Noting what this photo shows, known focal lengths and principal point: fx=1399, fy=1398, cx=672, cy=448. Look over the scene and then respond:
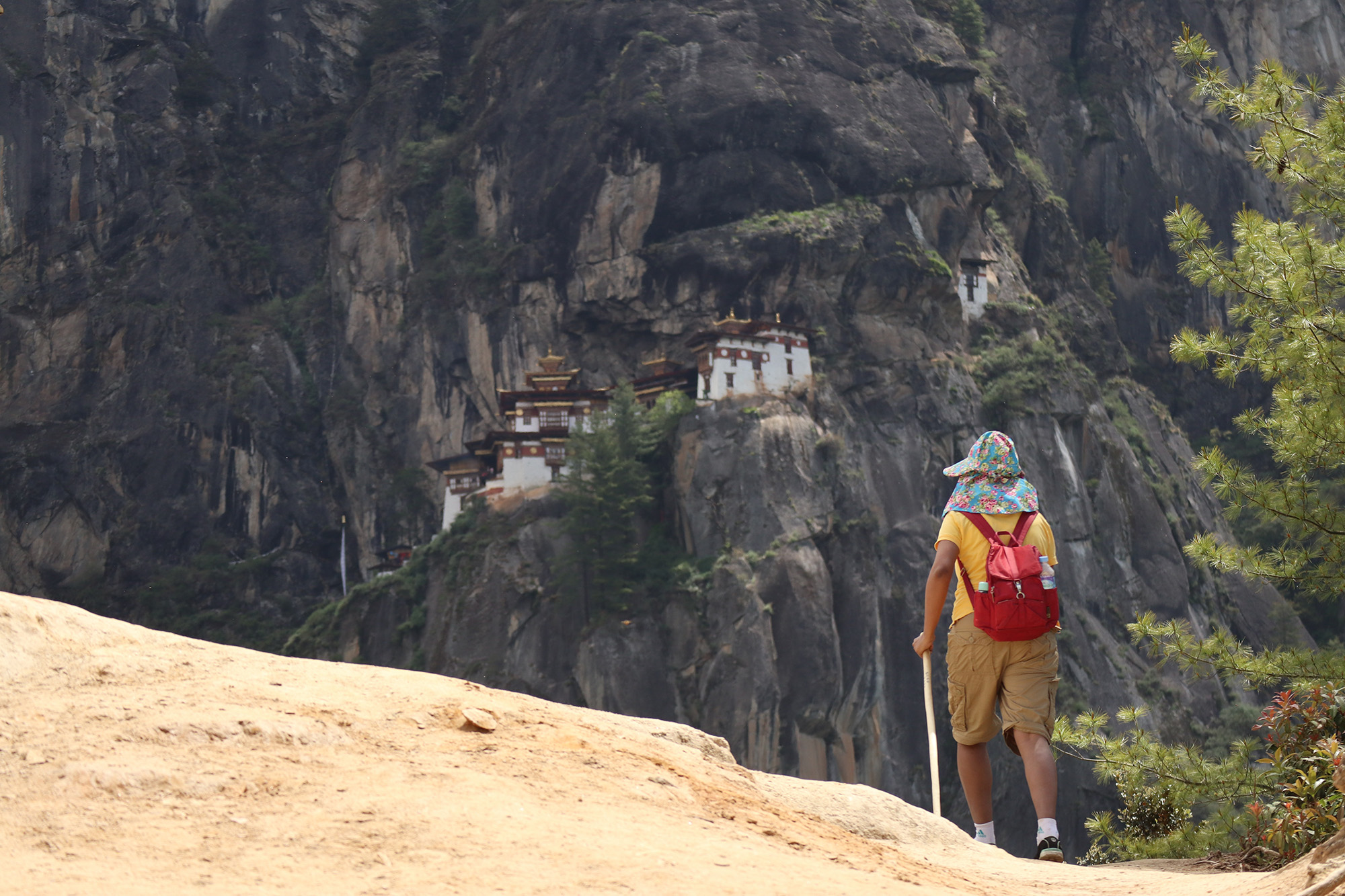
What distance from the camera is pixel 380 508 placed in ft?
212

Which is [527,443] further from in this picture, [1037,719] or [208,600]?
[1037,719]

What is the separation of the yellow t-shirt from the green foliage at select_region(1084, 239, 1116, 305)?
63.7m

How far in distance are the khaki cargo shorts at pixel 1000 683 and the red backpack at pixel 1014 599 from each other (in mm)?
132

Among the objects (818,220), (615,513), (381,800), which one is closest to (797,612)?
(615,513)

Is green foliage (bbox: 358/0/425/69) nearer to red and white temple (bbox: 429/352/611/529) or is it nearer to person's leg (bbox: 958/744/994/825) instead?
red and white temple (bbox: 429/352/611/529)

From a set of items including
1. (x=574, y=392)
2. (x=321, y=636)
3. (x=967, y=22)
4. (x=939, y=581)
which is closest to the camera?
(x=939, y=581)

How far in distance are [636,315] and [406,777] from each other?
5225 centimetres

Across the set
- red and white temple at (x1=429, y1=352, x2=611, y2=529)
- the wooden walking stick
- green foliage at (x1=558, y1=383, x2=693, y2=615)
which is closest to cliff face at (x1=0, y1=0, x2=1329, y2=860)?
green foliage at (x1=558, y1=383, x2=693, y2=615)

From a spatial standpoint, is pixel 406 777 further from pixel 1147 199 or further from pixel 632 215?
pixel 1147 199

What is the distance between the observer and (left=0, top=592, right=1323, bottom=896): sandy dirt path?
6871 mm

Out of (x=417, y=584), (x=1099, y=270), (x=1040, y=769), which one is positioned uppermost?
(x=1099, y=270)

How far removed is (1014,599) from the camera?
9469mm

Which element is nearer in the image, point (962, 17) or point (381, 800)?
point (381, 800)

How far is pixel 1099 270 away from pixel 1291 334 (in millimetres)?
63950
